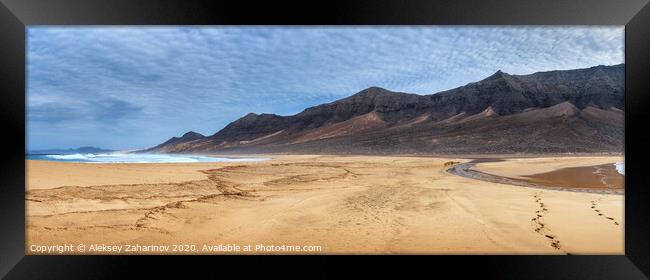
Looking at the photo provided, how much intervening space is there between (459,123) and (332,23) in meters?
40.4

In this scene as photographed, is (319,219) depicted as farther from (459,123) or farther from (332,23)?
(459,123)

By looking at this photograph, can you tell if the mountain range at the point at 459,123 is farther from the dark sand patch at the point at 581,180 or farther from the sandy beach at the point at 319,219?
the dark sand patch at the point at 581,180

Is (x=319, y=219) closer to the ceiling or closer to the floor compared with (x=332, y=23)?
→ closer to the floor

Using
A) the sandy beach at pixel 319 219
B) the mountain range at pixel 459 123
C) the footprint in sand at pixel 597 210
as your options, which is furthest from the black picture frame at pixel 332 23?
the mountain range at pixel 459 123

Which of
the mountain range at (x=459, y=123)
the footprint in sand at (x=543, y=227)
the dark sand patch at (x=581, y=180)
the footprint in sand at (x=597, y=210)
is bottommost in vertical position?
the dark sand patch at (x=581, y=180)

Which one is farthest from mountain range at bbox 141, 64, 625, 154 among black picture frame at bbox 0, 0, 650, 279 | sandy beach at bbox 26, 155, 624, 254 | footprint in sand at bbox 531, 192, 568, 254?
footprint in sand at bbox 531, 192, 568, 254

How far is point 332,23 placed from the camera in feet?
9.02

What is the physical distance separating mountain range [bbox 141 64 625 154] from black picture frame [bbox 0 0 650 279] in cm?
1988

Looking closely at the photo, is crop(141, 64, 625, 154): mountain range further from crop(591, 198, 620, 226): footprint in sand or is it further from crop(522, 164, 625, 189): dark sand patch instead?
crop(591, 198, 620, 226): footprint in sand

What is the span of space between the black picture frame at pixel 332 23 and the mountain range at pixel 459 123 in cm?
1988

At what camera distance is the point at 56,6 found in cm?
269

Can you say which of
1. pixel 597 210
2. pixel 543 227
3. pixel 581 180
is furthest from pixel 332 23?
pixel 581 180

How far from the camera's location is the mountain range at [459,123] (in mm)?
30797

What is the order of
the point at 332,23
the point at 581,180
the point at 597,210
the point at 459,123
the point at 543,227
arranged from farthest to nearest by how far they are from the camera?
the point at 459,123 < the point at 581,180 < the point at 597,210 < the point at 543,227 < the point at 332,23
